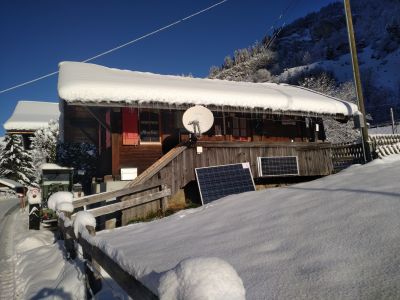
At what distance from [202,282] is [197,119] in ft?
32.3

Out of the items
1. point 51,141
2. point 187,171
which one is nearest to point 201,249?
point 187,171

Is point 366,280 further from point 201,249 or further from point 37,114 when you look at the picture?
point 37,114

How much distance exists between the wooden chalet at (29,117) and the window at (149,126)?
55.8ft

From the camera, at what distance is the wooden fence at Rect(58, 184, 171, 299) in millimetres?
2486

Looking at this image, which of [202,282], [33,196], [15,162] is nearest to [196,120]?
[33,196]

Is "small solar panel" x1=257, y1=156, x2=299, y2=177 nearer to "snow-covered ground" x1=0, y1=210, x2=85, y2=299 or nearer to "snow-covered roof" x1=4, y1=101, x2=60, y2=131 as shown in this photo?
"snow-covered ground" x1=0, y1=210, x2=85, y2=299

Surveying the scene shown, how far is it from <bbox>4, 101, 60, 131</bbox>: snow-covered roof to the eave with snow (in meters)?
11.5

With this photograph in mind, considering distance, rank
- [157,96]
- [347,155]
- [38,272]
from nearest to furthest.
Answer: [38,272] → [157,96] → [347,155]

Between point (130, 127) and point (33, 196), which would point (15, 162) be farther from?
point (33, 196)

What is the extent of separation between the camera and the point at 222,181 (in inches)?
422

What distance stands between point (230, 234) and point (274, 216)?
78 centimetres

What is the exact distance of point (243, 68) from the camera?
232ft

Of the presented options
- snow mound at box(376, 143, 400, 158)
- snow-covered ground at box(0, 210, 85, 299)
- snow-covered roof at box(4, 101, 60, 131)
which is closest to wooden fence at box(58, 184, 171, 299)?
snow-covered ground at box(0, 210, 85, 299)

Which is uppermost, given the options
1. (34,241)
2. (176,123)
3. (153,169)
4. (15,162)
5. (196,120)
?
(15,162)
